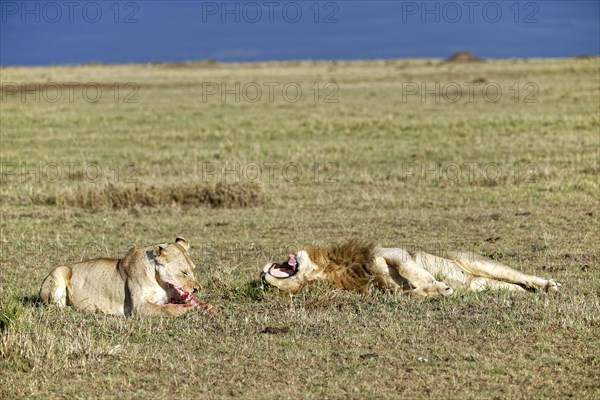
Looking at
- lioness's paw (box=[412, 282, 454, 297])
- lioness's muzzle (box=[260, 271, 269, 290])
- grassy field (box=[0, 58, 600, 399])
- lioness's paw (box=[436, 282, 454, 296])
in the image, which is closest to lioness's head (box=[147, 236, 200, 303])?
grassy field (box=[0, 58, 600, 399])

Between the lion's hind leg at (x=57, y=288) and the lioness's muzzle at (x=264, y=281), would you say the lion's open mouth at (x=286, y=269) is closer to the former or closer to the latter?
the lioness's muzzle at (x=264, y=281)

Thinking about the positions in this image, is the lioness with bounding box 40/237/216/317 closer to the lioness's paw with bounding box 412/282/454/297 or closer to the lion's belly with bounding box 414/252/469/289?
the lioness's paw with bounding box 412/282/454/297

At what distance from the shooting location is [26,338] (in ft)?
21.7

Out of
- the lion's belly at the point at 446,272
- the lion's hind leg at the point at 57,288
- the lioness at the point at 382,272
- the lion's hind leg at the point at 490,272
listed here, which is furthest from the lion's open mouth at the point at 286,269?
the lion's hind leg at the point at 57,288

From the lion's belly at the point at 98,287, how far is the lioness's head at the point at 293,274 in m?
1.20

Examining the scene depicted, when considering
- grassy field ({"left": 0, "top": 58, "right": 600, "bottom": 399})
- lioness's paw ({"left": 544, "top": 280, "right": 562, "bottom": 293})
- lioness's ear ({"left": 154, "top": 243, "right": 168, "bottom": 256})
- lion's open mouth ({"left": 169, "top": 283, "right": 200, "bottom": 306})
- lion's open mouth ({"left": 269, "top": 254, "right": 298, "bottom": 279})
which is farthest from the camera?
lioness's paw ({"left": 544, "top": 280, "right": 562, "bottom": 293})

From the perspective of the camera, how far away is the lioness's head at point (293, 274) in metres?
7.84

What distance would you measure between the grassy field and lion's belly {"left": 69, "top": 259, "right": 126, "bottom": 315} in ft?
0.74

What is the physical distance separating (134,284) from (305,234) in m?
4.62

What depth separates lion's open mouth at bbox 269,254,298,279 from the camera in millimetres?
7895

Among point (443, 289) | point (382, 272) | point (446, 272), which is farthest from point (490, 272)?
point (382, 272)

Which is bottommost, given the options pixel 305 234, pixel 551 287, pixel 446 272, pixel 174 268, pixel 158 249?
pixel 305 234

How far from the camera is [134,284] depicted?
7605 mm

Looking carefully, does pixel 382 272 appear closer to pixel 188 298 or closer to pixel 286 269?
pixel 286 269
